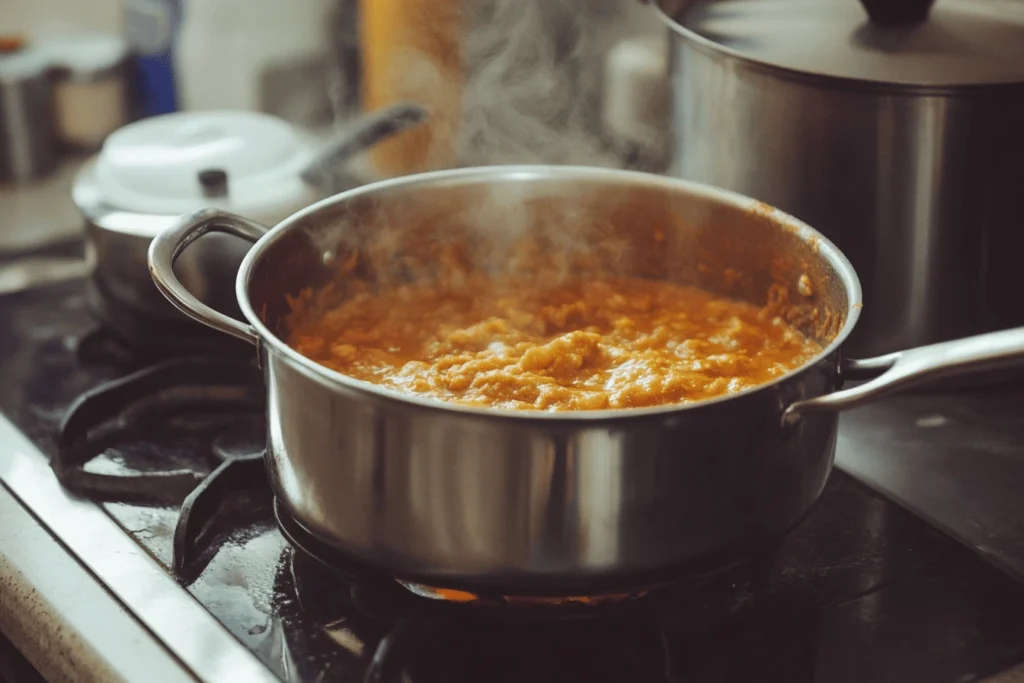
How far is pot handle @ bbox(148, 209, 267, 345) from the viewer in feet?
2.78

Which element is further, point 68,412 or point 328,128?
point 328,128

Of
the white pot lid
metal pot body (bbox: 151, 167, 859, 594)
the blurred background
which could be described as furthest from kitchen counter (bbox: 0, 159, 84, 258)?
metal pot body (bbox: 151, 167, 859, 594)

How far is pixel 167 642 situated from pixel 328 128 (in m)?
1.32

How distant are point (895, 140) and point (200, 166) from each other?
0.67 metres

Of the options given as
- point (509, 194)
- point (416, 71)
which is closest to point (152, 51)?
point (416, 71)

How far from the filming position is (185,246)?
91cm

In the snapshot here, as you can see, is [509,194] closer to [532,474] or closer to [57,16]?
[532,474]

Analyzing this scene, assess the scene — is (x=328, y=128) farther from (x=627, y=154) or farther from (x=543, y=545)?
(x=543, y=545)

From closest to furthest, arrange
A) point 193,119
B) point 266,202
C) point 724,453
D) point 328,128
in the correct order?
point 724,453 → point 266,202 → point 193,119 → point 328,128

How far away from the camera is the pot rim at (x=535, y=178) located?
0.68 m

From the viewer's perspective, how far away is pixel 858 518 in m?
0.93

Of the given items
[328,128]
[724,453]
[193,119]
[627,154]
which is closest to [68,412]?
[193,119]

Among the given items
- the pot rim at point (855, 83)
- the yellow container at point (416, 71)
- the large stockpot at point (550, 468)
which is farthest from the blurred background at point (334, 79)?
the large stockpot at point (550, 468)

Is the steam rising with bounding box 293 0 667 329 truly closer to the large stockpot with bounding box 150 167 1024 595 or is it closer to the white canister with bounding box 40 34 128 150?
the large stockpot with bounding box 150 167 1024 595
